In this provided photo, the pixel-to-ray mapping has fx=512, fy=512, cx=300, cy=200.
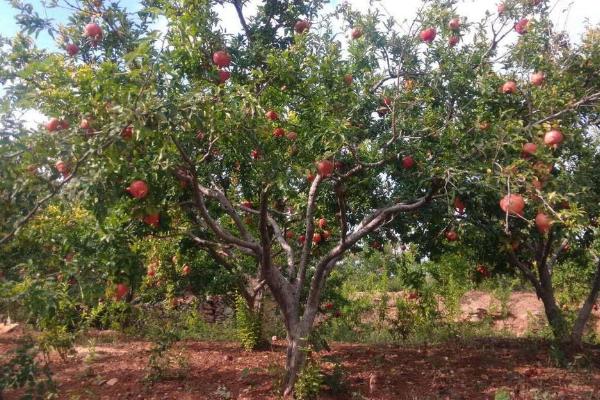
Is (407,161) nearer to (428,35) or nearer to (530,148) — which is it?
(530,148)

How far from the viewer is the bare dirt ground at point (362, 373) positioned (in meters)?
4.98

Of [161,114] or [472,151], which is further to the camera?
[472,151]

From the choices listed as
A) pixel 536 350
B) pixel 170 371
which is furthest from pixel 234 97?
pixel 536 350

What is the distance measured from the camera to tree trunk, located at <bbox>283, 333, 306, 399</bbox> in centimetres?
478

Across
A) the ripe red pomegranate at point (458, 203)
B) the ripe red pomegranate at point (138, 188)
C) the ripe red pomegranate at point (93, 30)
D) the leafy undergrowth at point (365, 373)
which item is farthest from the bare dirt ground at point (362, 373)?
the ripe red pomegranate at point (93, 30)

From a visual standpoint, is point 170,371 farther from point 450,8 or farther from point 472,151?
point 450,8

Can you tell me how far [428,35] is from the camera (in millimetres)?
5125

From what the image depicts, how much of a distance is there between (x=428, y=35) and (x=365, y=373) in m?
3.68

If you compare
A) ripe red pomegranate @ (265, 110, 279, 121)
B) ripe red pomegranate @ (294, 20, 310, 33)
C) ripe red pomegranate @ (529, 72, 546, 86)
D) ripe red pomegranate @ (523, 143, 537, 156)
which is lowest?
ripe red pomegranate @ (523, 143, 537, 156)

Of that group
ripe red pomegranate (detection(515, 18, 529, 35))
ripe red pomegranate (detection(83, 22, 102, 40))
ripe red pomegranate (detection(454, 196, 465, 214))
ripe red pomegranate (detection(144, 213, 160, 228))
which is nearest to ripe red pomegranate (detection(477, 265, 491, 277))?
ripe red pomegranate (detection(454, 196, 465, 214))

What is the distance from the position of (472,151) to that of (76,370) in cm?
502

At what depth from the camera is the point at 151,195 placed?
12.1ft

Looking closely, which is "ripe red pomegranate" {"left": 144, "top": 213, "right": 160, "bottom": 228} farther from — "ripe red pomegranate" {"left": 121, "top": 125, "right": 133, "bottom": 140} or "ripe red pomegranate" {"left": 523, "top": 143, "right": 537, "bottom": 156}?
"ripe red pomegranate" {"left": 523, "top": 143, "right": 537, "bottom": 156}

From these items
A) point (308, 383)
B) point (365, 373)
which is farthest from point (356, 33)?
point (365, 373)
